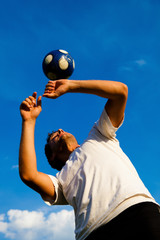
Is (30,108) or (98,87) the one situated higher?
(30,108)

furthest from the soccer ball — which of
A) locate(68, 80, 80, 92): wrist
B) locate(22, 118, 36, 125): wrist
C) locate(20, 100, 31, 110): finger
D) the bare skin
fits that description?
locate(68, 80, 80, 92): wrist

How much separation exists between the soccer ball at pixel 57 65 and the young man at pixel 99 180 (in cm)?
109

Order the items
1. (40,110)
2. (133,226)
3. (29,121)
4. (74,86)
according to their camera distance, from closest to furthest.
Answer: (133,226), (74,86), (29,121), (40,110)

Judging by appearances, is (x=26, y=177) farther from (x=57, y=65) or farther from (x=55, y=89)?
(x=57, y=65)

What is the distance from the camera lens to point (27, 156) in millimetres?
3400

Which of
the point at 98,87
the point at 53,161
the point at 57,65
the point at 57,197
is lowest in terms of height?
the point at 57,197

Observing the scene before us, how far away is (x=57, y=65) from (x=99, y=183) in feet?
8.00

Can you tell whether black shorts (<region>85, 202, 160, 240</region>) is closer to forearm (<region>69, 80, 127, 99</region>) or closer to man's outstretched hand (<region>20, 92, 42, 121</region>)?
forearm (<region>69, 80, 127, 99</region>)

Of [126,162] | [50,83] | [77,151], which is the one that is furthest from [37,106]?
[126,162]

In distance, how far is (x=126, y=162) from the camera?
3.47 m

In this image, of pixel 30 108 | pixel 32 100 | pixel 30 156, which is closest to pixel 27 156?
pixel 30 156

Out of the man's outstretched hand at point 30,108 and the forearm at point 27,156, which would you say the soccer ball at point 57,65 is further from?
the forearm at point 27,156

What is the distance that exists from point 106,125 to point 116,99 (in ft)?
1.32

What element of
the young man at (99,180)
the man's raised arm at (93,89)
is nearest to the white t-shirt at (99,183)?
the young man at (99,180)
